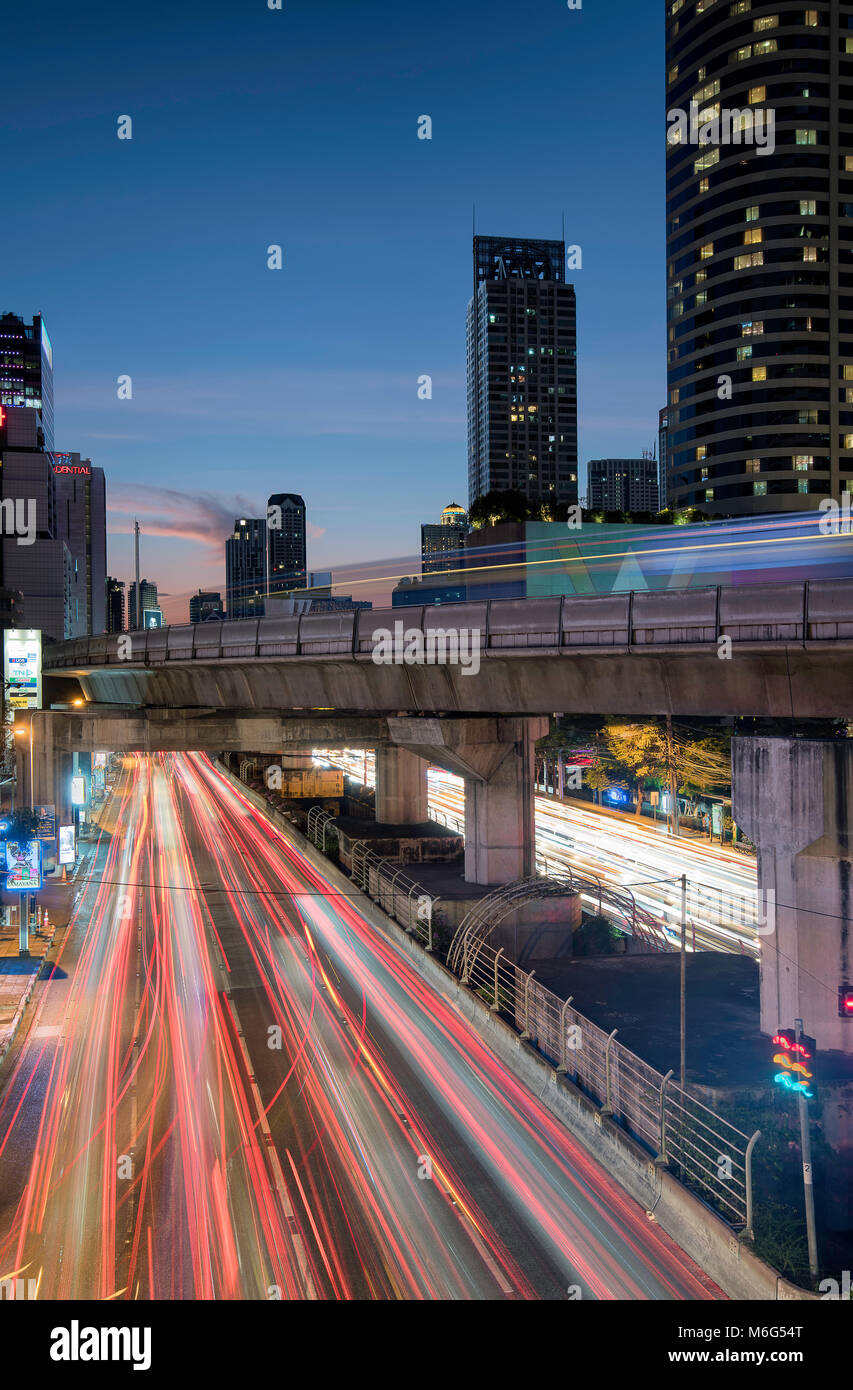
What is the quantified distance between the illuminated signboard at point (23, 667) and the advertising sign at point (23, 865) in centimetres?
1271

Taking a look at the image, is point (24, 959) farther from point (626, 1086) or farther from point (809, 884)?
point (809, 884)

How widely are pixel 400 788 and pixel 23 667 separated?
1571cm

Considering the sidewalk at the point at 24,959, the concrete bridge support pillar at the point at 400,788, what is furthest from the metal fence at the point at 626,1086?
the concrete bridge support pillar at the point at 400,788

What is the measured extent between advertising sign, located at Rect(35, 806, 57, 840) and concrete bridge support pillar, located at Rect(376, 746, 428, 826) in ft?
42.1

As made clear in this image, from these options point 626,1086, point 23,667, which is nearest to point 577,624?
point 626,1086

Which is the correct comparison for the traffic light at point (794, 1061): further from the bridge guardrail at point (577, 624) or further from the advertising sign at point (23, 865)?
the advertising sign at point (23, 865)

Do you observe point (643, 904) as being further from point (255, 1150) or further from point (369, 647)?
point (255, 1150)

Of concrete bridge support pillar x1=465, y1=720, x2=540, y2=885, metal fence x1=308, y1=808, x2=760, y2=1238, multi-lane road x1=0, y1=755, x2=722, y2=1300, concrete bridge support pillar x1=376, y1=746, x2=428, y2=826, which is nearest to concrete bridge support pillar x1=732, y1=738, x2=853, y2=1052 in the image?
metal fence x1=308, y1=808, x2=760, y2=1238

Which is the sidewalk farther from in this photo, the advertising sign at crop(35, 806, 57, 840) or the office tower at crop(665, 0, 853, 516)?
the office tower at crop(665, 0, 853, 516)

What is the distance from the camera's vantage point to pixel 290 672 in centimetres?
2750

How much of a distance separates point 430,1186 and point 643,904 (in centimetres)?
2078

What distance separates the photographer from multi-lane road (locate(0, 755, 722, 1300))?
11.2 meters

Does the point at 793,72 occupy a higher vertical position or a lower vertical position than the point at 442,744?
higher
